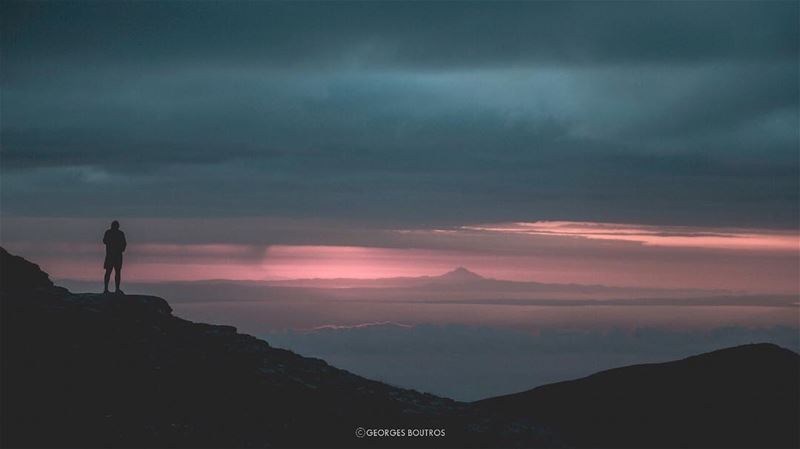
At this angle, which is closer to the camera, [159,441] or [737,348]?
[159,441]

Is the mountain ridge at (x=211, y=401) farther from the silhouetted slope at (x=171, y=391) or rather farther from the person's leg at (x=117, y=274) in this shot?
the person's leg at (x=117, y=274)

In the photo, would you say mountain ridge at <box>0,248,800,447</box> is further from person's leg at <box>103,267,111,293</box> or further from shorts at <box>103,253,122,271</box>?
shorts at <box>103,253,122,271</box>

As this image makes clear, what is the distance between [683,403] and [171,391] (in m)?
28.8

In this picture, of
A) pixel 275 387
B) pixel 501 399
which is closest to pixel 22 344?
pixel 275 387

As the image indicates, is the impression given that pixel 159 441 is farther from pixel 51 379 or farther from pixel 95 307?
pixel 95 307

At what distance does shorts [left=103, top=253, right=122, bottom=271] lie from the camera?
3988 centimetres

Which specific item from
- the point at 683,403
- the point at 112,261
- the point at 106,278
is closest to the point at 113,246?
the point at 112,261

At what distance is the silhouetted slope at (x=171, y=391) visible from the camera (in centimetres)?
2964

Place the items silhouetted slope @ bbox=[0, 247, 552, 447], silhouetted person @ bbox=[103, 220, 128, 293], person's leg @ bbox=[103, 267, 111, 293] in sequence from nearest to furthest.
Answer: silhouetted slope @ bbox=[0, 247, 552, 447]
silhouetted person @ bbox=[103, 220, 128, 293]
person's leg @ bbox=[103, 267, 111, 293]

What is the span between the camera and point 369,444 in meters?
32.2

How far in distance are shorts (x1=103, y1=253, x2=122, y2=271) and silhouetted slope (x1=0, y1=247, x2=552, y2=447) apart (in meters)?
1.67

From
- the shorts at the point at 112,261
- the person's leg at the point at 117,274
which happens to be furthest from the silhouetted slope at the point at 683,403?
the shorts at the point at 112,261

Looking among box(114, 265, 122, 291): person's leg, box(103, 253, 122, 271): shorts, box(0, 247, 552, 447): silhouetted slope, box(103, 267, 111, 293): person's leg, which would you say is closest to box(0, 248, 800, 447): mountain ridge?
box(0, 247, 552, 447): silhouetted slope

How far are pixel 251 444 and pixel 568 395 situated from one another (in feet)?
85.4
